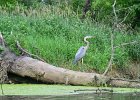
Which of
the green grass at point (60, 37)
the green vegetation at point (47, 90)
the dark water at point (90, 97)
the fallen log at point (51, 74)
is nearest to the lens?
the dark water at point (90, 97)

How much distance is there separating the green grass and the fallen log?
2.92 ft

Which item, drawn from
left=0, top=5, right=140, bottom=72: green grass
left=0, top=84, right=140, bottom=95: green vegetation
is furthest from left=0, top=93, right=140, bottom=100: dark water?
left=0, top=5, right=140, bottom=72: green grass

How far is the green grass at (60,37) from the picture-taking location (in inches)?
484

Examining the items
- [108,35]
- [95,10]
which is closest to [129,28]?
[108,35]

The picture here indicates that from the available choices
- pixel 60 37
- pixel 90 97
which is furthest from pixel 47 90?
pixel 60 37

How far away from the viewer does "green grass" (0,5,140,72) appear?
12289mm

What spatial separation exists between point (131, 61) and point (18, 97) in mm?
6425

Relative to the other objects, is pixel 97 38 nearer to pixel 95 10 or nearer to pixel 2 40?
pixel 2 40

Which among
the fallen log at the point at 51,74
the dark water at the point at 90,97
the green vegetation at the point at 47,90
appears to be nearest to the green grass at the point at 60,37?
the fallen log at the point at 51,74

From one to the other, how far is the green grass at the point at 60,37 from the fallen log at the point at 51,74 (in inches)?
35.0

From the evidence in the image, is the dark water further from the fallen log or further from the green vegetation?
the fallen log

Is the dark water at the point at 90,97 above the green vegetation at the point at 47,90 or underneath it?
underneath

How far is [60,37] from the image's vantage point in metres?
13.4

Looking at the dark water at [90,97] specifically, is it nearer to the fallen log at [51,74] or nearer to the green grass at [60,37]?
the fallen log at [51,74]
